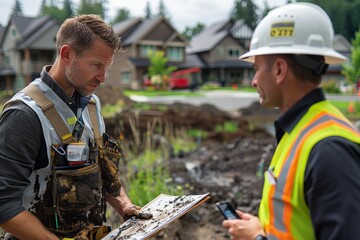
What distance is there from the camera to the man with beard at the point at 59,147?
1756 mm

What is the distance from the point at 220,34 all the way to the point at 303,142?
5111 cm

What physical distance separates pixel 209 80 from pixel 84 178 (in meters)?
47.5

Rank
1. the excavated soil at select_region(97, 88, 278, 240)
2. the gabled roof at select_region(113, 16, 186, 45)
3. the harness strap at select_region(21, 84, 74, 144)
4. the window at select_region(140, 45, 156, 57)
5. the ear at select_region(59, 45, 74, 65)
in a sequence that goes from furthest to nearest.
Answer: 1. the window at select_region(140, 45, 156, 57)
2. the gabled roof at select_region(113, 16, 186, 45)
3. the excavated soil at select_region(97, 88, 278, 240)
4. the ear at select_region(59, 45, 74, 65)
5. the harness strap at select_region(21, 84, 74, 144)

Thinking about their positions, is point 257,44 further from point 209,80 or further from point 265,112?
point 209,80

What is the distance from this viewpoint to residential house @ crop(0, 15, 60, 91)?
3622 cm

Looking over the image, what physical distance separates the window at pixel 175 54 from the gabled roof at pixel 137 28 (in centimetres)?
161

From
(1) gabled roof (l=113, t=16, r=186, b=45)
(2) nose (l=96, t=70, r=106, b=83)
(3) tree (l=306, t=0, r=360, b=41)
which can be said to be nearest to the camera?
(2) nose (l=96, t=70, r=106, b=83)

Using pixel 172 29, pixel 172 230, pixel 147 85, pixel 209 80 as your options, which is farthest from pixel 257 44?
pixel 209 80

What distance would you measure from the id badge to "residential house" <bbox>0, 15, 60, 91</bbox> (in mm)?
35340

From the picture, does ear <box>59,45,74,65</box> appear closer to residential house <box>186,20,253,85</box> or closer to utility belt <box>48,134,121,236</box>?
utility belt <box>48,134,121,236</box>

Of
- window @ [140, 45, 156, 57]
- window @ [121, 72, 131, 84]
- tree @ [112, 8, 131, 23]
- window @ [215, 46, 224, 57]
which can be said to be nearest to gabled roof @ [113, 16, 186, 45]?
window @ [140, 45, 156, 57]

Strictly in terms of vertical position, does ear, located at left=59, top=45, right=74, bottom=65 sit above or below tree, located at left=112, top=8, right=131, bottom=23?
below

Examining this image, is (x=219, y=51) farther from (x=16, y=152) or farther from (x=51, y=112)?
(x=16, y=152)

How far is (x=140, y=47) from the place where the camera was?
42281 mm
